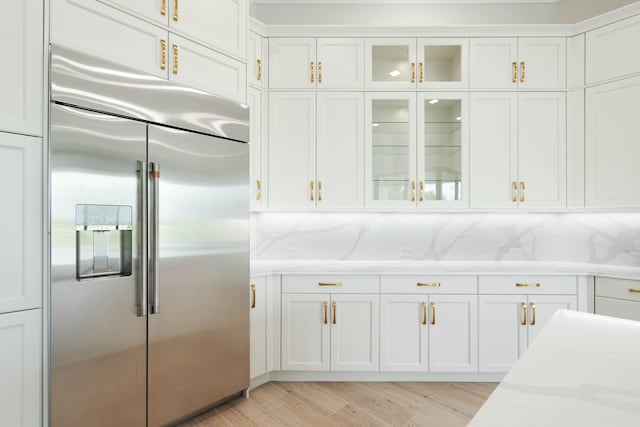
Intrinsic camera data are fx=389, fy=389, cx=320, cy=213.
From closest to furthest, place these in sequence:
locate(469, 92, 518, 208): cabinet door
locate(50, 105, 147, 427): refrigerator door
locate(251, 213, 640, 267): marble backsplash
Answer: locate(50, 105, 147, 427): refrigerator door
locate(469, 92, 518, 208): cabinet door
locate(251, 213, 640, 267): marble backsplash

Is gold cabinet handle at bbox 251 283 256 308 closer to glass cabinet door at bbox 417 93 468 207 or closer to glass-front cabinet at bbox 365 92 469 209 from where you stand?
glass-front cabinet at bbox 365 92 469 209

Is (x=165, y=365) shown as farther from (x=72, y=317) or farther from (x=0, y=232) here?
(x=0, y=232)

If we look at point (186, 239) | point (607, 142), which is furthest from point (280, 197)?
point (607, 142)

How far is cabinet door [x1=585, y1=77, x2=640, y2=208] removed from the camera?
2.85 m

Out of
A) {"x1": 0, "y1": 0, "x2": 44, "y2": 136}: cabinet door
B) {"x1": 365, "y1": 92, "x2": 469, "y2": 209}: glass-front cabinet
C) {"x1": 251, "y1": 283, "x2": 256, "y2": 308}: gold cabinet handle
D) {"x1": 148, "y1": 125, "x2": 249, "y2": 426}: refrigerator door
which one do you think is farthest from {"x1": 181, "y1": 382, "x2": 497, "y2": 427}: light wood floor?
{"x1": 0, "y1": 0, "x2": 44, "y2": 136}: cabinet door

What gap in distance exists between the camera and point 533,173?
3.13m

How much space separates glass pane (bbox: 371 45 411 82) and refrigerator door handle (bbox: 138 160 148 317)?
6.60ft

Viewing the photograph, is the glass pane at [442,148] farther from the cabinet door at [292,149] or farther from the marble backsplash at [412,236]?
the cabinet door at [292,149]

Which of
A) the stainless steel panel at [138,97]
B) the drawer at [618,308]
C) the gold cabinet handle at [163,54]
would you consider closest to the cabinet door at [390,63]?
the stainless steel panel at [138,97]

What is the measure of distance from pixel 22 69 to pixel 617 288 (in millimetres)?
3667

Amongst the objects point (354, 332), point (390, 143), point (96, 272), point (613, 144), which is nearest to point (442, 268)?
point (354, 332)

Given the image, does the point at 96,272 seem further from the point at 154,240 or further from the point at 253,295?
the point at 253,295

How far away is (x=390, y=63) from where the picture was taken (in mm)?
3189

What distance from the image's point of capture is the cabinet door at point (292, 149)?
3.15 metres
